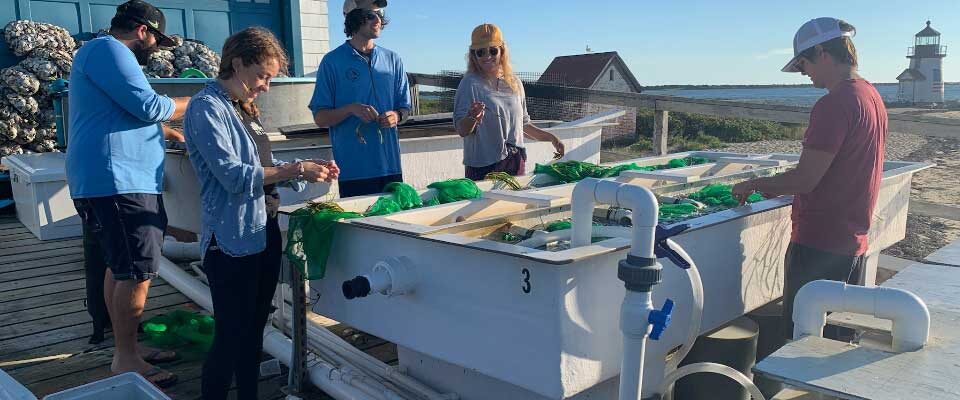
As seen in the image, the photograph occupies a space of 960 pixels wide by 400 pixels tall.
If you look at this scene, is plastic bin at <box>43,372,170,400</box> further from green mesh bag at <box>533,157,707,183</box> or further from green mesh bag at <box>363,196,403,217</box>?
green mesh bag at <box>533,157,707,183</box>

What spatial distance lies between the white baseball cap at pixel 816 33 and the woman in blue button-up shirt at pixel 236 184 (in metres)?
1.79

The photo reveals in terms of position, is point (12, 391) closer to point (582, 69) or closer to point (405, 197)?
point (405, 197)

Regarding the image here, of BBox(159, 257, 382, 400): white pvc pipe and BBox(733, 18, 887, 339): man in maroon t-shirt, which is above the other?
BBox(733, 18, 887, 339): man in maroon t-shirt

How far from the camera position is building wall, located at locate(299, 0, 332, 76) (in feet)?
28.6

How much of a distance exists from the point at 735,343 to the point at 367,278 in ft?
5.10

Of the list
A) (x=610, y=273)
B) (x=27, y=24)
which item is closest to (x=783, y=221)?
(x=610, y=273)

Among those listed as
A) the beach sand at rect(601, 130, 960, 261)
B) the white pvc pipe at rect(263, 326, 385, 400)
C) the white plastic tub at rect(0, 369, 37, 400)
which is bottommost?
the beach sand at rect(601, 130, 960, 261)

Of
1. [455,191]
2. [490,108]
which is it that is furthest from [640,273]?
[490,108]

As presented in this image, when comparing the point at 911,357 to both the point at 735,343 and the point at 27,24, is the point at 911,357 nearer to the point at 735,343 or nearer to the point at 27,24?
the point at 735,343

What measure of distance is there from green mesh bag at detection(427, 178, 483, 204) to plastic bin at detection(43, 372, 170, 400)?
131cm

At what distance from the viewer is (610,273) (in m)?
2.07

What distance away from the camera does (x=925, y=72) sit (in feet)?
236

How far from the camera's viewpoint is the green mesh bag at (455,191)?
2979mm

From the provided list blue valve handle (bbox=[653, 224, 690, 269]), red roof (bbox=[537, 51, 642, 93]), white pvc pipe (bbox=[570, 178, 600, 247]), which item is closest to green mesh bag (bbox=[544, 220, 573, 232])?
white pvc pipe (bbox=[570, 178, 600, 247])
